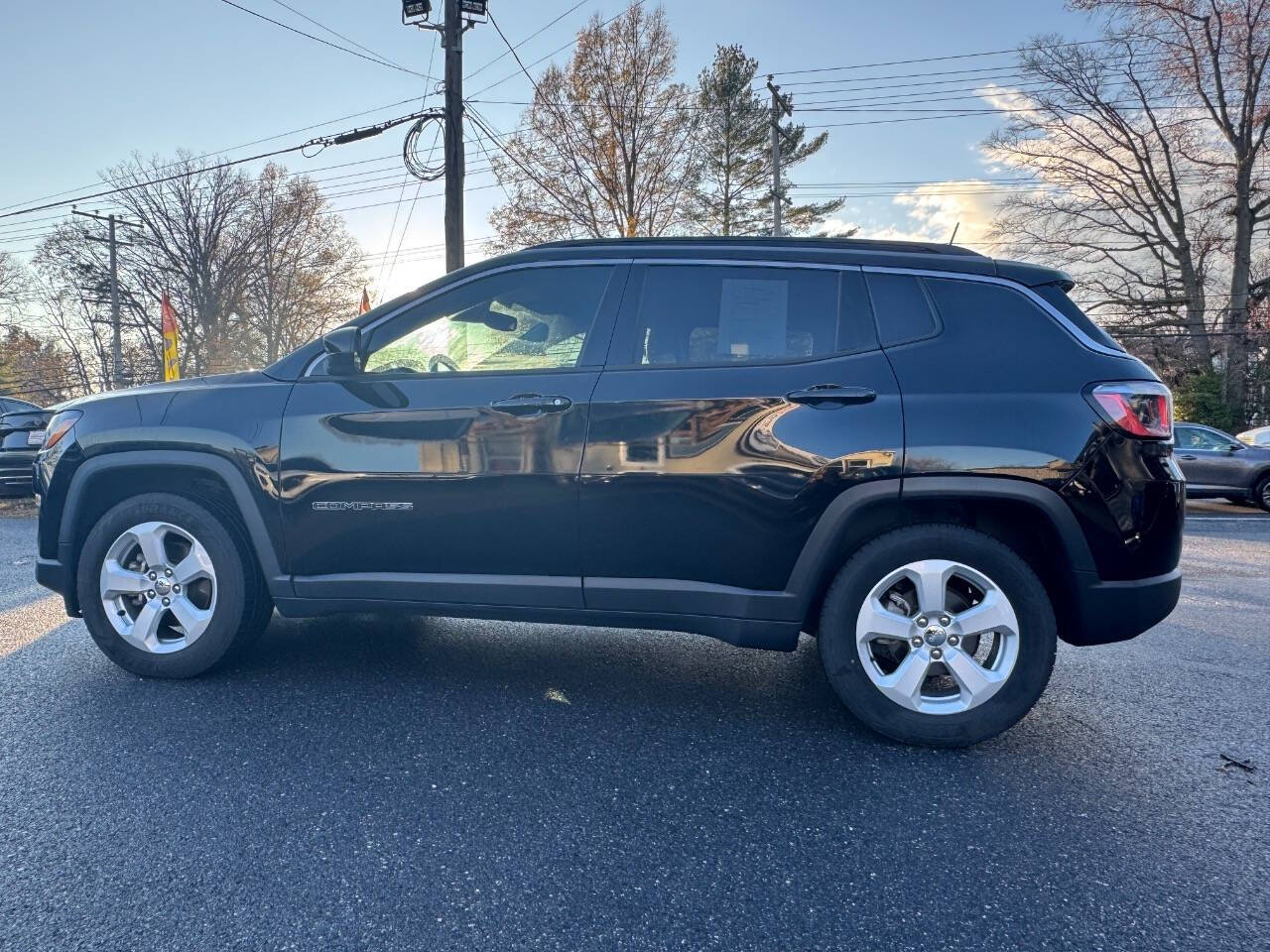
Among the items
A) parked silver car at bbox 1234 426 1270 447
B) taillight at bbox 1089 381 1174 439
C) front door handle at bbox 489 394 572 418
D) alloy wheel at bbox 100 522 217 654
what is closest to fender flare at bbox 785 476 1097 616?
taillight at bbox 1089 381 1174 439

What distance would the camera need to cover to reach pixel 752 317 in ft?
10.2

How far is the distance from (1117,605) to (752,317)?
5.63 ft

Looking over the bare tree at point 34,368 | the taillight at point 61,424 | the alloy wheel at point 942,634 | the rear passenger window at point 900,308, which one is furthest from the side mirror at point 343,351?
the bare tree at point 34,368

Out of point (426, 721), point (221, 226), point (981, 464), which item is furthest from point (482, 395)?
point (221, 226)

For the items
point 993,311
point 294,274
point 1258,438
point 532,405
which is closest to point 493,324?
point 532,405

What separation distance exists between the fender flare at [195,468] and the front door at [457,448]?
12cm

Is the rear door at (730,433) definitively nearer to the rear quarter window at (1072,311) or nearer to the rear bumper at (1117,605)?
the rear quarter window at (1072,311)

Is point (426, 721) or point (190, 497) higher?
point (190, 497)

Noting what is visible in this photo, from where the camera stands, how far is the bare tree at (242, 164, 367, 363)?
41.0 metres

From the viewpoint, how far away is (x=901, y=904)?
1.94m

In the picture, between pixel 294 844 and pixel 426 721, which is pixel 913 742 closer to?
pixel 426 721

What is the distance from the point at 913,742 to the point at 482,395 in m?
2.14

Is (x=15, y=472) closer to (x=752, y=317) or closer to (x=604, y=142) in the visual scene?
(x=752, y=317)

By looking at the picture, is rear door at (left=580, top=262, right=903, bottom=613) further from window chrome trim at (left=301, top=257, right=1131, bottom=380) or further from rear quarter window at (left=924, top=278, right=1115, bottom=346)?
rear quarter window at (left=924, top=278, right=1115, bottom=346)
